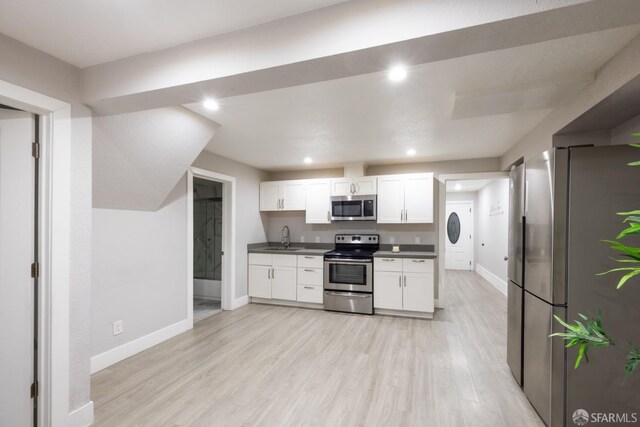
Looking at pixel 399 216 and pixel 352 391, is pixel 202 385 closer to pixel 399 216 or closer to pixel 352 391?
pixel 352 391

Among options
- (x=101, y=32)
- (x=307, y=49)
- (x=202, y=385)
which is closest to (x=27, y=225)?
(x=101, y=32)

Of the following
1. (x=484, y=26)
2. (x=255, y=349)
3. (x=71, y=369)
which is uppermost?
(x=484, y=26)

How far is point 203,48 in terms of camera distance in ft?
4.99

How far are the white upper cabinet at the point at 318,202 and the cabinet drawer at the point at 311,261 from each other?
2.20 ft

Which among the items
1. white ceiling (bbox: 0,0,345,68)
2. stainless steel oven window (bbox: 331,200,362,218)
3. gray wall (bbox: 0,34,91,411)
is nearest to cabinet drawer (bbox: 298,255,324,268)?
stainless steel oven window (bbox: 331,200,362,218)

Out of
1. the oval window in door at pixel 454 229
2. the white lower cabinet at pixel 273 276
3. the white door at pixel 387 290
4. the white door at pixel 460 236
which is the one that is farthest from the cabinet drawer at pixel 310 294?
the oval window in door at pixel 454 229

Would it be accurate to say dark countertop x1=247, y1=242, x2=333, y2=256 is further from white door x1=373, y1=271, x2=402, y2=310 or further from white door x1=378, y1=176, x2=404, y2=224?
white door x1=378, y1=176, x2=404, y2=224

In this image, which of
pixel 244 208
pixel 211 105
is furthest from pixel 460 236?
pixel 211 105

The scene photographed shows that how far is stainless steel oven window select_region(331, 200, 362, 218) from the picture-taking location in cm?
468

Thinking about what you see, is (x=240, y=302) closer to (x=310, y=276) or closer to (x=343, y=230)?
(x=310, y=276)

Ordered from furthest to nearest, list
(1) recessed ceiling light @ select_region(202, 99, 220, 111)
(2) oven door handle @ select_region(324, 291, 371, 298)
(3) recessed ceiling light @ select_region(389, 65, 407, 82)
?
(2) oven door handle @ select_region(324, 291, 371, 298), (1) recessed ceiling light @ select_region(202, 99, 220, 111), (3) recessed ceiling light @ select_region(389, 65, 407, 82)

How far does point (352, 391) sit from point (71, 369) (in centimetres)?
196

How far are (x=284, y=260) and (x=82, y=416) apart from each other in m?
3.03

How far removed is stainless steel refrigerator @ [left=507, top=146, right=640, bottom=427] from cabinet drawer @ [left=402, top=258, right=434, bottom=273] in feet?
Result: 6.80
